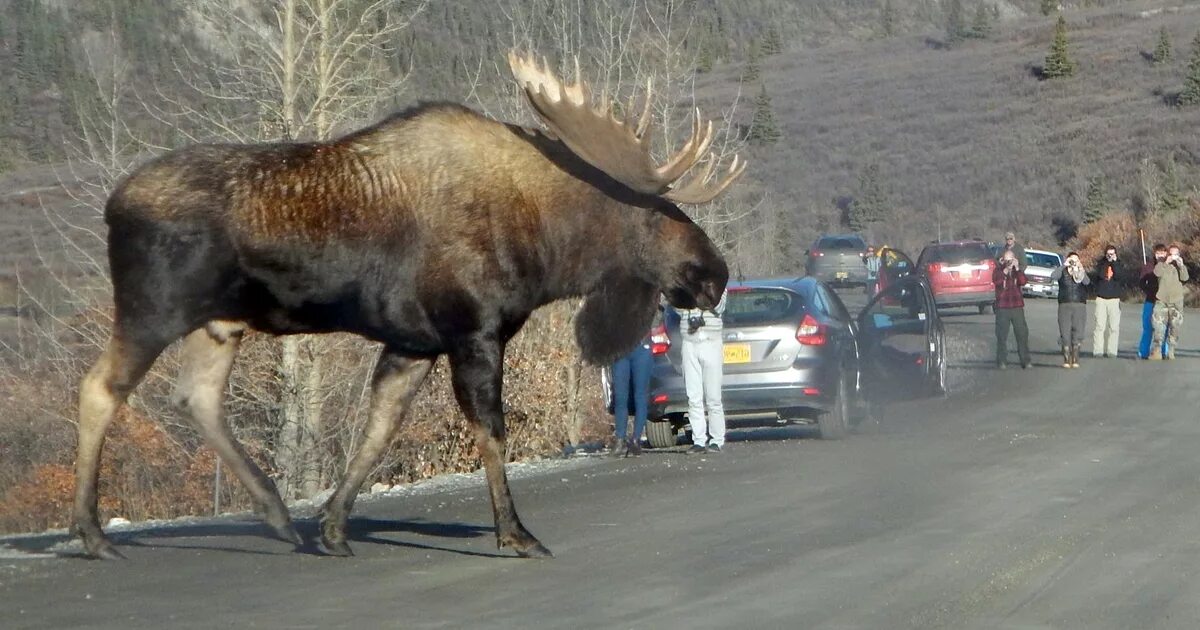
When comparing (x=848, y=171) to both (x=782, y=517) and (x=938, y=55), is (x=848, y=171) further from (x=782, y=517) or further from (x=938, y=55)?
(x=782, y=517)

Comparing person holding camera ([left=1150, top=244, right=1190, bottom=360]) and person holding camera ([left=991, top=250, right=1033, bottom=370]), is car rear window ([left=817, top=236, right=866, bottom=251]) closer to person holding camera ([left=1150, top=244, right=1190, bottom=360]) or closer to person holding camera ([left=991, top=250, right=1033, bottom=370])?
person holding camera ([left=1150, top=244, right=1190, bottom=360])

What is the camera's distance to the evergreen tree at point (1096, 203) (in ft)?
210

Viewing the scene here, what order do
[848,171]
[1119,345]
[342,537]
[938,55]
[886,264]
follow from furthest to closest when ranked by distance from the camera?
[938,55]
[848,171]
[1119,345]
[886,264]
[342,537]

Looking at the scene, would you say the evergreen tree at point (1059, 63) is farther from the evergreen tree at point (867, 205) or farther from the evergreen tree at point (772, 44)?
the evergreen tree at point (772, 44)

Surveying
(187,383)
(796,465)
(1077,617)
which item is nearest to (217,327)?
(187,383)

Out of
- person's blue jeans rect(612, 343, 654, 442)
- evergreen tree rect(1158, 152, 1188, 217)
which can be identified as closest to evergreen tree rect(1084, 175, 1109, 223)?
evergreen tree rect(1158, 152, 1188, 217)

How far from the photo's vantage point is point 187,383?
9.04 metres

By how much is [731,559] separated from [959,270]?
1346 inches

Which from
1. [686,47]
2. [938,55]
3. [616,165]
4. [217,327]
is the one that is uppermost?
[938,55]

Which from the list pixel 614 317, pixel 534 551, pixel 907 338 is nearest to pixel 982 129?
pixel 907 338

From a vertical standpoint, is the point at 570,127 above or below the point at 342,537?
above

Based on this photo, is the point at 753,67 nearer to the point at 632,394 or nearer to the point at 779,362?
the point at 779,362

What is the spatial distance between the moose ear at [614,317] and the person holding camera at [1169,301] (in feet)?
73.1

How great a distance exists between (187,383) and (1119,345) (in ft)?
92.7
